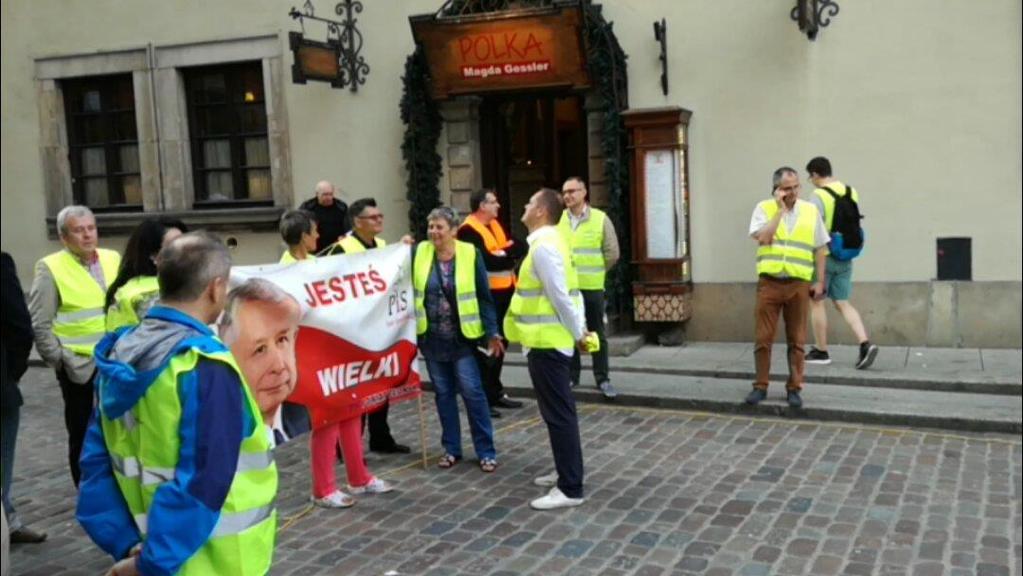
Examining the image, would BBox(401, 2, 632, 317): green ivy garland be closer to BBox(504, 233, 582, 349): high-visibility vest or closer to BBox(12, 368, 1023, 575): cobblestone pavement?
BBox(12, 368, 1023, 575): cobblestone pavement

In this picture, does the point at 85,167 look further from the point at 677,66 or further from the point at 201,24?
the point at 677,66

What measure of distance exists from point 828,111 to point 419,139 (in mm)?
4682

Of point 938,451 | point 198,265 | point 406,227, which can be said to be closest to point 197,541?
point 198,265

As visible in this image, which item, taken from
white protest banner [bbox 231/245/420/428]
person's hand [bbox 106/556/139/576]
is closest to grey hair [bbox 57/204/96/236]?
white protest banner [bbox 231/245/420/428]

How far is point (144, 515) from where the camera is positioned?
9.52 ft

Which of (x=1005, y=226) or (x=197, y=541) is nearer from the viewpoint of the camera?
(x=197, y=541)

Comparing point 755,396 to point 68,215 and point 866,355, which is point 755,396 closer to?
point 866,355

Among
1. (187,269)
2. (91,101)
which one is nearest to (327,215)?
(91,101)

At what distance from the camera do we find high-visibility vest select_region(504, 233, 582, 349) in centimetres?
608

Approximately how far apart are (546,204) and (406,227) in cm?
641

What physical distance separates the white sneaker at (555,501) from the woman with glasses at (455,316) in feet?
2.90

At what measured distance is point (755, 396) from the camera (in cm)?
834

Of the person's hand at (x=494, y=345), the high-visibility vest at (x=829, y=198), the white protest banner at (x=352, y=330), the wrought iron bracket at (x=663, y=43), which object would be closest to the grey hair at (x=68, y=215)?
the white protest banner at (x=352, y=330)

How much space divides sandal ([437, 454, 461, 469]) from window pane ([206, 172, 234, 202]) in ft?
25.7
